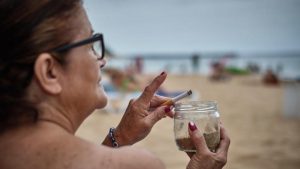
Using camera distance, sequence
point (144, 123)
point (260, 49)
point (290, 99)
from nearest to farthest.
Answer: point (144, 123), point (290, 99), point (260, 49)

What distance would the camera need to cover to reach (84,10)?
1182mm

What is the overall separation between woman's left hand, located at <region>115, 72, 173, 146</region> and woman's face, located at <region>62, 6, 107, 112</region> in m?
0.32

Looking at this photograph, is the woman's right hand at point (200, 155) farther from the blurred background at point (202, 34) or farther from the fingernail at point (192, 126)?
the blurred background at point (202, 34)

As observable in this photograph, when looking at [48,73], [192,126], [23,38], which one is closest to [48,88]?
[48,73]

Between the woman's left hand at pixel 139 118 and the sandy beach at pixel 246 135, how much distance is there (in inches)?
129

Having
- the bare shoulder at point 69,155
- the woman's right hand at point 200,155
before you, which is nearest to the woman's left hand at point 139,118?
the woman's right hand at point 200,155

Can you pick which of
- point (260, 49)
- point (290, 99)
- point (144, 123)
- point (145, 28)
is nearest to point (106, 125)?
point (290, 99)

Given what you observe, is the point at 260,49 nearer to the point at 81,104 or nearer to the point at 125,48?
the point at 125,48

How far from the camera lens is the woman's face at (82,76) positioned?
3.71ft

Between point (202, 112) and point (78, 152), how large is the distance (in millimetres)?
503

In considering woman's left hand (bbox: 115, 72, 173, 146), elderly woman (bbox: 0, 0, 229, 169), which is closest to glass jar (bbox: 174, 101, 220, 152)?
woman's left hand (bbox: 115, 72, 173, 146)

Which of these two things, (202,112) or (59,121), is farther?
(202,112)

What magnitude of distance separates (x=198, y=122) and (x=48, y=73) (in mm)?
565

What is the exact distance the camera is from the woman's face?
113cm
